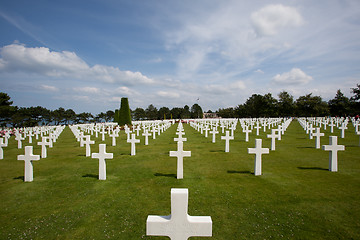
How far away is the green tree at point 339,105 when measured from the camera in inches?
2206

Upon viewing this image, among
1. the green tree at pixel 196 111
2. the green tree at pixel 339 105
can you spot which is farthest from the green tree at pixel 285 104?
the green tree at pixel 196 111

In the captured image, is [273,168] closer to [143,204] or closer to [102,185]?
[143,204]

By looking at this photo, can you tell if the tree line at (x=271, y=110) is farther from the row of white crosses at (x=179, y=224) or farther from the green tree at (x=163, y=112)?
the row of white crosses at (x=179, y=224)

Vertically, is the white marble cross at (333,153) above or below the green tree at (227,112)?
below

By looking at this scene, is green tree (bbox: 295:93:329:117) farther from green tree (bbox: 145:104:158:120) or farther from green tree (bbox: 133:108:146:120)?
green tree (bbox: 133:108:146:120)

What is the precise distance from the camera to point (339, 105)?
57.6m

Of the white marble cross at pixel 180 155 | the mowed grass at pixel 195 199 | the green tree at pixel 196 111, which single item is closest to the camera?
the mowed grass at pixel 195 199

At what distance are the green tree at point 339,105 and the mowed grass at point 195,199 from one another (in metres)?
63.2

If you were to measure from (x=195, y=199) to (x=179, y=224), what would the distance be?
2758 mm

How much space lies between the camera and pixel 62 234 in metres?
3.28

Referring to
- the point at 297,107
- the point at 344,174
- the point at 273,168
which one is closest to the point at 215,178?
the point at 273,168

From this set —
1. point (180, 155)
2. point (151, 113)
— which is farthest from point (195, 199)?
point (151, 113)

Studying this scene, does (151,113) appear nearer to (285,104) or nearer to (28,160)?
(285,104)

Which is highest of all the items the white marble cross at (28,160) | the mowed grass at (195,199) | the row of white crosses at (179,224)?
the row of white crosses at (179,224)
